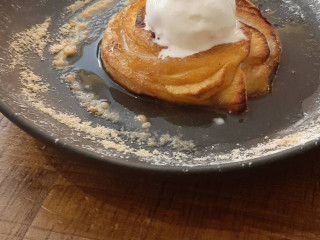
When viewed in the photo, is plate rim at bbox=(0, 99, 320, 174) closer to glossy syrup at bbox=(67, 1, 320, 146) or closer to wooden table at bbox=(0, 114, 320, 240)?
wooden table at bbox=(0, 114, 320, 240)

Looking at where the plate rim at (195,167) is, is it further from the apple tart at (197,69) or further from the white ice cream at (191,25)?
the white ice cream at (191,25)

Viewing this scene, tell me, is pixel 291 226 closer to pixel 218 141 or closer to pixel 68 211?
pixel 218 141

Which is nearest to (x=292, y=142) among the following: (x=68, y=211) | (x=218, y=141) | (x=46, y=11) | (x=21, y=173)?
(x=218, y=141)

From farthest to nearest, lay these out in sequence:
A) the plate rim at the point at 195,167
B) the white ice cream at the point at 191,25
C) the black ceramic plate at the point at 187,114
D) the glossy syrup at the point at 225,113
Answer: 1. the white ice cream at the point at 191,25
2. the glossy syrup at the point at 225,113
3. the black ceramic plate at the point at 187,114
4. the plate rim at the point at 195,167

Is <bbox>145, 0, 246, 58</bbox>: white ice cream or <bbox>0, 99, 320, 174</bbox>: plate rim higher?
<bbox>145, 0, 246, 58</bbox>: white ice cream

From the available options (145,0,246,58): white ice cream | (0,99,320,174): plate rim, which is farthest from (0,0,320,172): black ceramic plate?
(145,0,246,58): white ice cream

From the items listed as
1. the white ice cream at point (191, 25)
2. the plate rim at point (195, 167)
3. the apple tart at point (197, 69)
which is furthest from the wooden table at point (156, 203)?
the white ice cream at point (191, 25)
